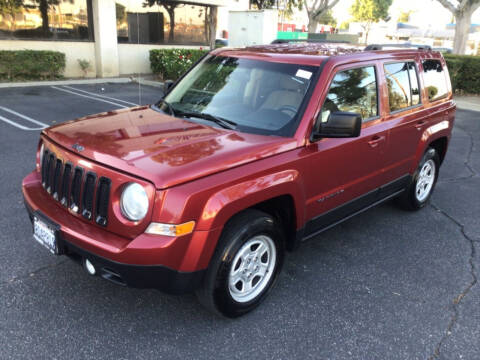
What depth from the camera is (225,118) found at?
3.50 m

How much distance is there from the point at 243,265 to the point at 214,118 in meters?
1.21

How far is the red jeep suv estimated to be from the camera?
102 inches

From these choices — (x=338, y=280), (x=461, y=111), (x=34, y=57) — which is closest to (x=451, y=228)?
(x=338, y=280)

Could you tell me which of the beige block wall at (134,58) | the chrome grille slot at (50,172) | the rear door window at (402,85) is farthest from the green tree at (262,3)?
the chrome grille slot at (50,172)

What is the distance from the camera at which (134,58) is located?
17219 mm

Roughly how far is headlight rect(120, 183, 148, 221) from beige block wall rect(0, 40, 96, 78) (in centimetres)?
1398

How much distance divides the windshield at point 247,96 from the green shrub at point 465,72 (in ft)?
44.5

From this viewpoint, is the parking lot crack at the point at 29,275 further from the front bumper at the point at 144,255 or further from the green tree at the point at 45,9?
the green tree at the point at 45,9

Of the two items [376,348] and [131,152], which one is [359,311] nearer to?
[376,348]

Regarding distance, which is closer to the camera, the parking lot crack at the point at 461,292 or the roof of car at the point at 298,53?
the parking lot crack at the point at 461,292

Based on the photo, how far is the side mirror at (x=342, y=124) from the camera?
124 inches

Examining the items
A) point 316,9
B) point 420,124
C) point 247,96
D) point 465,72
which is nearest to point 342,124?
point 247,96

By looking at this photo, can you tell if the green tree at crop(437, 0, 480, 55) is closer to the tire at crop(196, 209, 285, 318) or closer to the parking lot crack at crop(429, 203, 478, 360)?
the parking lot crack at crop(429, 203, 478, 360)

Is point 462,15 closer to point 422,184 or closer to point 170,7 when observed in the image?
point 170,7
